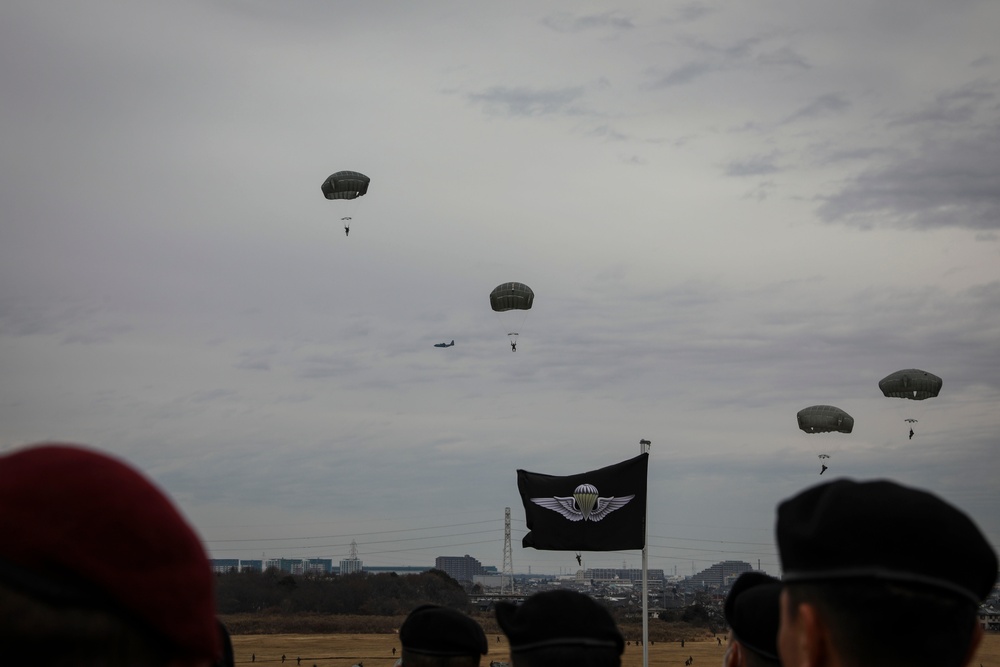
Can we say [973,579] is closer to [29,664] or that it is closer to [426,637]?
[29,664]

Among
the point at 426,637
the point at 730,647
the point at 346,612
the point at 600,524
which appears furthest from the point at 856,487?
the point at 346,612

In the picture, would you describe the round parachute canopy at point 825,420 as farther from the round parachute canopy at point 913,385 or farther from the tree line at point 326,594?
the tree line at point 326,594

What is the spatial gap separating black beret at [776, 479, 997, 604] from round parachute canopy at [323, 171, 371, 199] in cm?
5609

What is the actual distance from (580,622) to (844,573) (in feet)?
5.92

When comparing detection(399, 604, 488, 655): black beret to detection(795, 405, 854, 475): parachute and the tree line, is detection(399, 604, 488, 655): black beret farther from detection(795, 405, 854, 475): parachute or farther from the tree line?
the tree line

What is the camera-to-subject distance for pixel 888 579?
2.28 m

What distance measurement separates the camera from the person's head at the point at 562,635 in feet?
12.9

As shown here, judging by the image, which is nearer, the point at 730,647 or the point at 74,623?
the point at 74,623

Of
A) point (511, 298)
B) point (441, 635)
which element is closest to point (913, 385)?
point (511, 298)

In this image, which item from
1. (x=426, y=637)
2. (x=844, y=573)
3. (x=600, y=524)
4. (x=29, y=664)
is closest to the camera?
(x=29, y=664)

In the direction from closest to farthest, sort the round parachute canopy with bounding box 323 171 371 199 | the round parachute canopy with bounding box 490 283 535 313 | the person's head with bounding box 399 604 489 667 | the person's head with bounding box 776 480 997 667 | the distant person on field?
the person's head with bounding box 776 480 997 667 < the distant person on field < the person's head with bounding box 399 604 489 667 < the round parachute canopy with bounding box 490 283 535 313 < the round parachute canopy with bounding box 323 171 371 199

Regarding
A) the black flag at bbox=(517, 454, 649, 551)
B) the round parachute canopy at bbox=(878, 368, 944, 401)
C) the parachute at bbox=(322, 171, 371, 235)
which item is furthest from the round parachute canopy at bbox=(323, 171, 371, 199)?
the black flag at bbox=(517, 454, 649, 551)

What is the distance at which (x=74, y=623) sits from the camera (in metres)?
1.64

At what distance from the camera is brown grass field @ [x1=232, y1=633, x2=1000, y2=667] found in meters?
57.9
